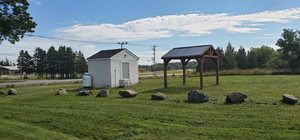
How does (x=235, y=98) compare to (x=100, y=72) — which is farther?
(x=100, y=72)

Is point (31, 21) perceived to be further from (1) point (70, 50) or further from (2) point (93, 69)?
(1) point (70, 50)

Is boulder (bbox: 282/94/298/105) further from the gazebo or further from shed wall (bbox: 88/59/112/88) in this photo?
shed wall (bbox: 88/59/112/88)

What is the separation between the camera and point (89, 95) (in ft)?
64.3

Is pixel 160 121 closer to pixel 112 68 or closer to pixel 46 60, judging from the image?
pixel 112 68

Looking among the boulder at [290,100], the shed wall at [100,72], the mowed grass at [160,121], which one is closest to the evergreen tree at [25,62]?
the shed wall at [100,72]

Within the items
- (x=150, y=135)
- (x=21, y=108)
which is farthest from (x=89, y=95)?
(x=150, y=135)

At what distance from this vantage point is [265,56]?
3287 inches

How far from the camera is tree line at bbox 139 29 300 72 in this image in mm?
59306

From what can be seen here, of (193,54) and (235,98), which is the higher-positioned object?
(193,54)

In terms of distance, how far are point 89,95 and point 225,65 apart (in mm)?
62433

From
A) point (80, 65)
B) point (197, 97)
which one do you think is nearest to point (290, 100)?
point (197, 97)

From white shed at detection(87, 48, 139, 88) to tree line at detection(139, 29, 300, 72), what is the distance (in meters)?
30.4

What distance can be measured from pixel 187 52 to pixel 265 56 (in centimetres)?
6379

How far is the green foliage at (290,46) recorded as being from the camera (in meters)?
57.7
